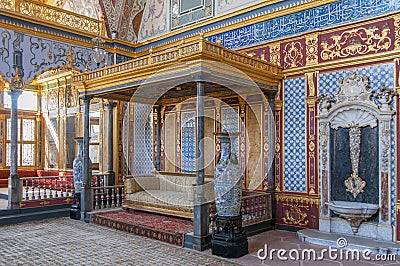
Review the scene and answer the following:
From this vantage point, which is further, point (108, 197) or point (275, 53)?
point (108, 197)

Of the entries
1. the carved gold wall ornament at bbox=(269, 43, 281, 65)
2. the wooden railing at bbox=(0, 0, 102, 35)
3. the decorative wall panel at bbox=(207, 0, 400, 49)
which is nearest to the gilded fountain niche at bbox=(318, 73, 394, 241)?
the decorative wall panel at bbox=(207, 0, 400, 49)

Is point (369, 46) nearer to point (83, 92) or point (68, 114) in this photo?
point (83, 92)

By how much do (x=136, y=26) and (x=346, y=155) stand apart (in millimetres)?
6268

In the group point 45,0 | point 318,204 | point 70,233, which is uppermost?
point 45,0

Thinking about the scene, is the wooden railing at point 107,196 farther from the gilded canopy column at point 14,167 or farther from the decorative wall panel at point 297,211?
the decorative wall panel at point 297,211

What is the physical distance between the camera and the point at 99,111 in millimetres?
10273

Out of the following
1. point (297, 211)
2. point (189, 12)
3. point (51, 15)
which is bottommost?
point (297, 211)

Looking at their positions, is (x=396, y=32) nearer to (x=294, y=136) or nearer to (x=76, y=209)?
(x=294, y=136)

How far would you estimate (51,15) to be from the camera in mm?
8359

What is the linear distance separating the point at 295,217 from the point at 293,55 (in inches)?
112

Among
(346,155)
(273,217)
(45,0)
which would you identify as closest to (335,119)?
(346,155)

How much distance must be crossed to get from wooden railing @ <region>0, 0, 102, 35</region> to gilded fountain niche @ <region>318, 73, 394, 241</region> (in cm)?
568

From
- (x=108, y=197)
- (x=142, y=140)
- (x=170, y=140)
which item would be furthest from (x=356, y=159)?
(x=142, y=140)

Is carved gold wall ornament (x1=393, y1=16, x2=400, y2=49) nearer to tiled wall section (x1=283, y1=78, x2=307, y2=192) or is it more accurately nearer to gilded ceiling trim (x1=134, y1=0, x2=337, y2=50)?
gilded ceiling trim (x1=134, y1=0, x2=337, y2=50)
